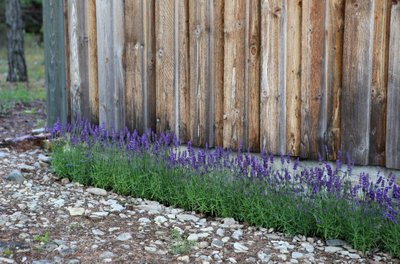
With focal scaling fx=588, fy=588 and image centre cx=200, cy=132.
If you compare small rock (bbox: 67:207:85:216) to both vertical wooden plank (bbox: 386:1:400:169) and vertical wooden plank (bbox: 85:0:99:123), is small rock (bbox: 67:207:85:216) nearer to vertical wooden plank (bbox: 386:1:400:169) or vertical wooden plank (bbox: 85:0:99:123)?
vertical wooden plank (bbox: 85:0:99:123)

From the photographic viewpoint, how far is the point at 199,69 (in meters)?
A: 5.26

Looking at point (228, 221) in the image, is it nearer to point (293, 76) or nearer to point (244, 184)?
point (244, 184)

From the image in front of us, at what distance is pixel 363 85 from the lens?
14.2 feet

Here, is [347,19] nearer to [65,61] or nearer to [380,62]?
[380,62]

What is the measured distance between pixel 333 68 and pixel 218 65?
1086 millimetres

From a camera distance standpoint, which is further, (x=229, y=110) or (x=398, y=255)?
(x=229, y=110)

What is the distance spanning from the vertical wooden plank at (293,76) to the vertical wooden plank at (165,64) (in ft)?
3.93

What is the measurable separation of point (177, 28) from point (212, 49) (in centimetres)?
45

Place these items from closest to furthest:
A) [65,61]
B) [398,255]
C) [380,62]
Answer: [398,255] < [380,62] < [65,61]

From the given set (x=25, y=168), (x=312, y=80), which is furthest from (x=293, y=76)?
(x=25, y=168)

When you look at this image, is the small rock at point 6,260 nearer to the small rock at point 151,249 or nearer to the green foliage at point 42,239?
the green foliage at point 42,239

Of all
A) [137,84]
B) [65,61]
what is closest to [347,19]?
[137,84]

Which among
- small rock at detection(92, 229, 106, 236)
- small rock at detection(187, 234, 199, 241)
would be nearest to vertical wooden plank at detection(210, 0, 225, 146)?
small rock at detection(187, 234, 199, 241)

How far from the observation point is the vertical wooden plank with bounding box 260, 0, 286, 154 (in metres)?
4.75
